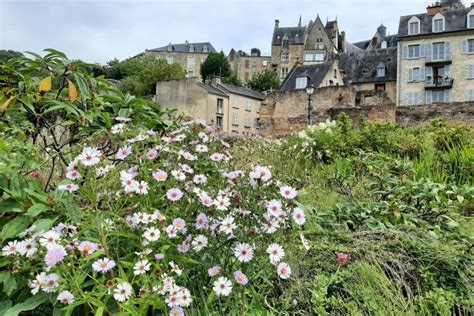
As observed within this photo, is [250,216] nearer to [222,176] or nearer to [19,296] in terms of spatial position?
[222,176]

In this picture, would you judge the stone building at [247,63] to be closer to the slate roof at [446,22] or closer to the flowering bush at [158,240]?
the slate roof at [446,22]

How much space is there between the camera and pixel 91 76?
2684mm

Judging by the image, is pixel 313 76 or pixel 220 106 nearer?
pixel 313 76

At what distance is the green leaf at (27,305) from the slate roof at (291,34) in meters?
71.8

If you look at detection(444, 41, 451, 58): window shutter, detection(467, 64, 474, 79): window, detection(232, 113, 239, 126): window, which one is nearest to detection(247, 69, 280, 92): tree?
detection(232, 113, 239, 126): window

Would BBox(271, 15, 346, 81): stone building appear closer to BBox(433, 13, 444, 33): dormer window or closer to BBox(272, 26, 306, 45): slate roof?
BBox(272, 26, 306, 45): slate roof

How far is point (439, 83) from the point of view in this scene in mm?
37812

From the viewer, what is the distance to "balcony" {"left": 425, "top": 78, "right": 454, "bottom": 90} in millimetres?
37500

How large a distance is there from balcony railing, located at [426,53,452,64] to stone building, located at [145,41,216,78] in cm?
4925

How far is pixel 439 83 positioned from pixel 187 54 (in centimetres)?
5423

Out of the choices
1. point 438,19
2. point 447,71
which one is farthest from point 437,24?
point 447,71

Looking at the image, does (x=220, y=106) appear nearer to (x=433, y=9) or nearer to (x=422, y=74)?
(x=422, y=74)

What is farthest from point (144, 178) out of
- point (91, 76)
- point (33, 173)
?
point (91, 76)

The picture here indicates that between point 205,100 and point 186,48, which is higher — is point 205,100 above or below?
below
